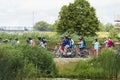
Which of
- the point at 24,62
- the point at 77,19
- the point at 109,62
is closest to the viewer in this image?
the point at 24,62

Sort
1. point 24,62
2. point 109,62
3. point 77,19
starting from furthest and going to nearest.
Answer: point 77,19 → point 109,62 → point 24,62

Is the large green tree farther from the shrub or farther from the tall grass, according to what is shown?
the tall grass

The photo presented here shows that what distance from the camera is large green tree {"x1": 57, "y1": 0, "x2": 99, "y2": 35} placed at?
3098 inches

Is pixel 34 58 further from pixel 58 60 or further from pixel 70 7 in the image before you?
A: pixel 70 7

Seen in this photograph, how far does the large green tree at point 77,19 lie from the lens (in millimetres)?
78688

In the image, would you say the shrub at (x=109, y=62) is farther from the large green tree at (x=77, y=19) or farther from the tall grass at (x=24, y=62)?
the large green tree at (x=77, y=19)

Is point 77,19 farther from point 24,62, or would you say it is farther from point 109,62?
point 24,62

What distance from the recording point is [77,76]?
109 feet

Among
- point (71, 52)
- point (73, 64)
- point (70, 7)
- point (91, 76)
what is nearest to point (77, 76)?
point (91, 76)

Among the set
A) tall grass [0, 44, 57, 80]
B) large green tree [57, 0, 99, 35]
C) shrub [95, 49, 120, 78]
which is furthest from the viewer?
large green tree [57, 0, 99, 35]

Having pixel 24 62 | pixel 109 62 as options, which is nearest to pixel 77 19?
pixel 109 62

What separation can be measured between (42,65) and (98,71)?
3658 mm

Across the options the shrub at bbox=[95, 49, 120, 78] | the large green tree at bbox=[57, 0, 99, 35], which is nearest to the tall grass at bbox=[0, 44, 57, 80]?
the shrub at bbox=[95, 49, 120, 78]

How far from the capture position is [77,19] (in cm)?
7944
